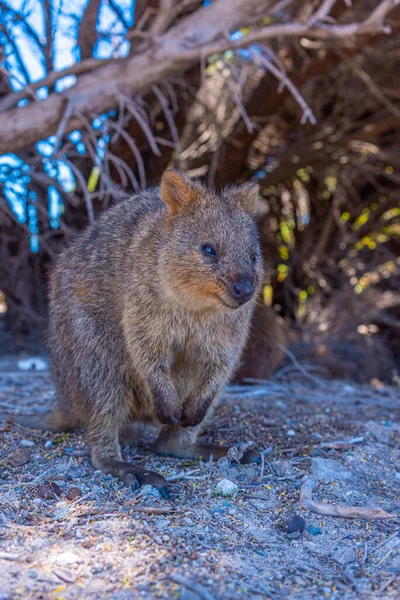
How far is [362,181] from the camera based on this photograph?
8.30 metres

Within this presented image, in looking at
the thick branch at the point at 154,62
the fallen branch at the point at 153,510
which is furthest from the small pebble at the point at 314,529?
the thick branch at the point at 154,62

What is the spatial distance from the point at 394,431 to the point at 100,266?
216 centimetres

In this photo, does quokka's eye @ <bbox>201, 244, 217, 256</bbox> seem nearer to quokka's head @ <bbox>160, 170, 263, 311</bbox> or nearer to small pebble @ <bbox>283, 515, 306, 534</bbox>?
quokka's head @ <bbox>160, 170, 263, 311</bbox>

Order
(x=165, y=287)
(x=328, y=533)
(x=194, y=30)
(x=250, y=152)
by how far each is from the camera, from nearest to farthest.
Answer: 1. (x=328, y=533)
2. (x=165, y=287)
3. (x=194, y=30)
4. (x=250, y=152)

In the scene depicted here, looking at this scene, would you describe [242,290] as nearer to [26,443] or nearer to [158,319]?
[158,319]

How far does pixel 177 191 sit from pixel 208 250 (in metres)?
0.43

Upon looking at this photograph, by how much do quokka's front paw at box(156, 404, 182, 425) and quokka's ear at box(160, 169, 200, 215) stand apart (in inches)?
40.5

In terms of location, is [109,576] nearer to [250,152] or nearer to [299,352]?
[299,352]

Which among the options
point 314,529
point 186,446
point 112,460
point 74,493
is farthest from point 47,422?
point 314,529

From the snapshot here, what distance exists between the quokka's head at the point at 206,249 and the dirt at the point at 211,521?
3.01ft

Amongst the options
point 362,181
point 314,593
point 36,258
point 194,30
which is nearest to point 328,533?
point 314,593

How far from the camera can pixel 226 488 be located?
3270 millimetres

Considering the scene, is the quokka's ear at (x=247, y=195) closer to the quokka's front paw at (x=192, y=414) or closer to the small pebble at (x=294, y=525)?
the quokka's front paw at (x=192, y=414)

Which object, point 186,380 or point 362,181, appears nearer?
point 186,380
